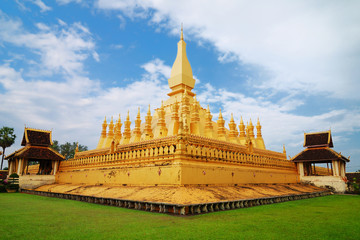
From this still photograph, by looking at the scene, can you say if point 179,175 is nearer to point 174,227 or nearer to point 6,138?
point 174,227

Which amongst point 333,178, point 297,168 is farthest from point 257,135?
point 333,178

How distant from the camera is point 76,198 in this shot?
13203mm

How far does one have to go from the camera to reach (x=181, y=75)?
1071 inches

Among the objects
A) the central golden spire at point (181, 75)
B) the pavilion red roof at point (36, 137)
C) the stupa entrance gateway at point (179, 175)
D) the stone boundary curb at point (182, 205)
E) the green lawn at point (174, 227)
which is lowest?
the green lawn at point (174, 227)

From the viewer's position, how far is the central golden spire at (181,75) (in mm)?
27234

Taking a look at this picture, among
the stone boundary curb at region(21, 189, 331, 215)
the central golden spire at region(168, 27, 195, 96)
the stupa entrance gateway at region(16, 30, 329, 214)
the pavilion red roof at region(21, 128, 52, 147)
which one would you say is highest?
the central golden spire at region(168, 27, 195, 96)

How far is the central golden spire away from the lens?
27.2 metres

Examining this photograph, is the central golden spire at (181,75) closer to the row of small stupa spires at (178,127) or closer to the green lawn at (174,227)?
the row of small stupa spires at (178,127)

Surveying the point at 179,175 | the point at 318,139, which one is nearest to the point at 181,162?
the point at 179,175

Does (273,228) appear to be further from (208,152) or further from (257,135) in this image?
(257,135)

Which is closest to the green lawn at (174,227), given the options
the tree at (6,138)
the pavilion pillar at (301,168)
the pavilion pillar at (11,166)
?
the pavilion pillar at (301,168)

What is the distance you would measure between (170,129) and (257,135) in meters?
11.7

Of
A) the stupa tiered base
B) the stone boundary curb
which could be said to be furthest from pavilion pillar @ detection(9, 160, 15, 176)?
the stupa tiered base

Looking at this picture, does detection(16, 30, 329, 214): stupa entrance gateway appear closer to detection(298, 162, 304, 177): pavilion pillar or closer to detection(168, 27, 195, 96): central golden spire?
detection(298, 162, 304, 177): pavilion pillar
